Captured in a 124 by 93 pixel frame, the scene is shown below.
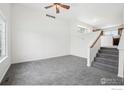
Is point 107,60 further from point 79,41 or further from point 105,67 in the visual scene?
point 79,41

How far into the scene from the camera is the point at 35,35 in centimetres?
494

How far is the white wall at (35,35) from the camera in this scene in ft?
14.2

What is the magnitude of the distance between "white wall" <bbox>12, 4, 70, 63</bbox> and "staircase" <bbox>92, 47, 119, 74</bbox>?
2.79 metres

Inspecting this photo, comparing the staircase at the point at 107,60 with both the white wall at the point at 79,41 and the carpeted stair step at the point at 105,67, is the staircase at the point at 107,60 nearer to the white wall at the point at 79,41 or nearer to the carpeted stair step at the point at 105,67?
the carpeted stair step at the point at 105,67

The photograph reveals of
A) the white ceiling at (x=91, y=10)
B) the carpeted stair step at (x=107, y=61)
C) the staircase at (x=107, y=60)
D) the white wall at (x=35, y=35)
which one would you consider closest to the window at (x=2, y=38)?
the white wall at (x=35, y=35)

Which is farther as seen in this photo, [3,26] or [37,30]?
[37,30]

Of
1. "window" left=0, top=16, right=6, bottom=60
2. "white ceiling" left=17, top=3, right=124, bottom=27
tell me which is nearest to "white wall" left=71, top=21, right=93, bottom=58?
"white ceiling" left=17, top=3, right=124, bottom=27

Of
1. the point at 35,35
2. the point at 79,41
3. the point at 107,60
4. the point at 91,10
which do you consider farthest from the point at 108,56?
the point at 35,35

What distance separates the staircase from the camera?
3125mm

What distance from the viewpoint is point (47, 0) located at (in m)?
1.24

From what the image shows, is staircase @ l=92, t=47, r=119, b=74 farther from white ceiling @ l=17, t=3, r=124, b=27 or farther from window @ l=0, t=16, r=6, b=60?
window @ l=0, t=16, r=6, b=60
